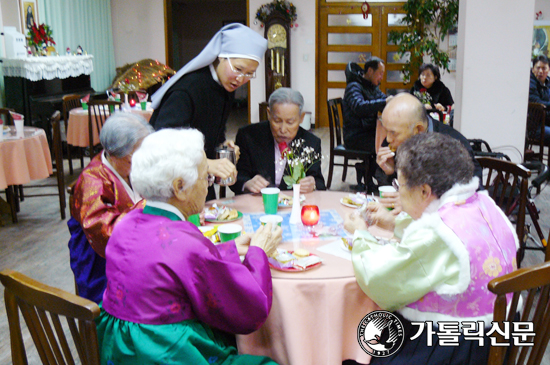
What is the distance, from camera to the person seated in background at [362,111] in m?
4.88

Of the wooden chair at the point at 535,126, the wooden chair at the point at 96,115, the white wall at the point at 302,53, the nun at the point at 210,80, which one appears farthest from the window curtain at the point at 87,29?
the wooden chair at the point at 535,126

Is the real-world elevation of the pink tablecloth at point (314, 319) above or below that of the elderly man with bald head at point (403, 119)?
below

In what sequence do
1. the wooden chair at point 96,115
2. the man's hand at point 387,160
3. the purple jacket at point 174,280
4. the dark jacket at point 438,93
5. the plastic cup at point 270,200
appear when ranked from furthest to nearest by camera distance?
the dark jacket at point 438,93
the wooden chair at point 96,115
the man's hand at point 387,160
the plastic cup at point 270,200
the purple jacket at point 174,280

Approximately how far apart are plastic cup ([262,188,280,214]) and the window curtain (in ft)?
22.9

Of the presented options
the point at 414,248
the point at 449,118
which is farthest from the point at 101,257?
the point at 449,118

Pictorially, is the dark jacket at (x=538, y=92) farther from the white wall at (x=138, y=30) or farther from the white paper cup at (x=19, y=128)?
the white wall at (x=138, y=30)

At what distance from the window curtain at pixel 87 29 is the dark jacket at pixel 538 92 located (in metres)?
6.75

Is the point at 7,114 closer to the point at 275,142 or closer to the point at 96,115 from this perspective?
the point at 96,115

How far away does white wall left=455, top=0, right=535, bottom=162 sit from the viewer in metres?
4.03

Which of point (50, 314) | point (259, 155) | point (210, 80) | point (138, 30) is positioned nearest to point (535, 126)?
point (259, 155)

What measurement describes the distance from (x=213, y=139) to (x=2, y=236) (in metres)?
2.51

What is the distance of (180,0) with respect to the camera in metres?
12.1

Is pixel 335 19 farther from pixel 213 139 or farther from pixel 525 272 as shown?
pixel 525 272

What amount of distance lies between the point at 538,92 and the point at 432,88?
1386 mm
